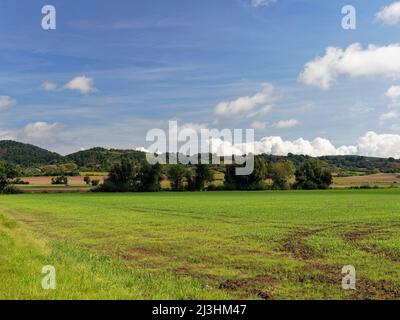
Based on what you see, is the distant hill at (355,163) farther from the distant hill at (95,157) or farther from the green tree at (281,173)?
the distant hill at (95,157)

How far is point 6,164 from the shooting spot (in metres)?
131

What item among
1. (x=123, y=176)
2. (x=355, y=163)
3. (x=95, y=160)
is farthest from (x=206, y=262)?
(x=355, y=163)

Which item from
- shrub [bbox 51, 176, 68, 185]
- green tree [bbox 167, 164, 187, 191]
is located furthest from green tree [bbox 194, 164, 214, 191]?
shrub [bbox 51, 176, 68, 185]

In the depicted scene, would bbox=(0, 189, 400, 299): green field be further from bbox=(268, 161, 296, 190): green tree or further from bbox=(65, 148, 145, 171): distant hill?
bbox=(65, 148, 145, 171): distant hill

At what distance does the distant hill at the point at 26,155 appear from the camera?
Result: 16512cm

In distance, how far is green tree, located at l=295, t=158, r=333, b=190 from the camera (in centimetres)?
13500

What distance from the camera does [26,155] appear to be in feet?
551

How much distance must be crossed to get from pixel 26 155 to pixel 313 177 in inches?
4055

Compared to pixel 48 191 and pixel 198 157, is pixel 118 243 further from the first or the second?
pixel 198 157

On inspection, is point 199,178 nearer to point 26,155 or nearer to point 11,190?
point 11,190

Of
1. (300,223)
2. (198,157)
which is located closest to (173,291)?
(300,223)

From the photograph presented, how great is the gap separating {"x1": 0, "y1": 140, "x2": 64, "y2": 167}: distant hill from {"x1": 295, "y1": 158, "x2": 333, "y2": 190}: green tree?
9343 cm

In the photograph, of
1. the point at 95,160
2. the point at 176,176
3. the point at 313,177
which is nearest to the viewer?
the point at 176,176
